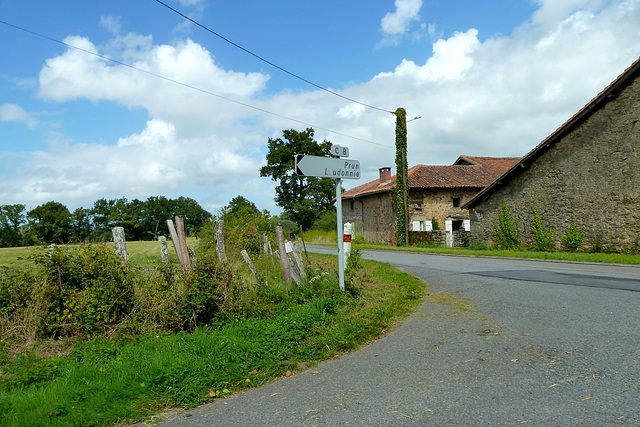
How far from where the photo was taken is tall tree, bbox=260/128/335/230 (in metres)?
59.2

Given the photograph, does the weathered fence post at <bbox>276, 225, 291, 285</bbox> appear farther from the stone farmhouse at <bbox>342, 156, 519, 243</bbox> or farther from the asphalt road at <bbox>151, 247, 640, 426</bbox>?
the stone farmhouse at <bbox>342, 156, 519, 243</bbox>

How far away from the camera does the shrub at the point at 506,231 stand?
24.7 m

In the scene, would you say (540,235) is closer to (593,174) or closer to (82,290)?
(593,174)

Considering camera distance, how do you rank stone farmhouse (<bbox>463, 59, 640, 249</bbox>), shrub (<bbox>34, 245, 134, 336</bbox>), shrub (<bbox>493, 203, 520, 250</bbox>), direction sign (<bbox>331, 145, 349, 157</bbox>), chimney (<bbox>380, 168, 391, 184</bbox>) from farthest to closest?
chimney (<bbox>380, 168, 391, 184</bbox>) < shrub (<bbox>493, 203, 520, 250</bbox>) < stone farmhouse (<bbox>463, 59, 640, 249</bbox>) < direction sign (<bbox>331, 145, 349, 157</bbox>) < shrub (<bbox>34, 245, 134, 336</bbox>)

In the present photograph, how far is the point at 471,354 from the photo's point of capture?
16.6ft

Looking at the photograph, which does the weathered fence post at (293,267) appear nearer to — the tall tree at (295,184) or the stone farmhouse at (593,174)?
the stone farmhouse at (593,174)

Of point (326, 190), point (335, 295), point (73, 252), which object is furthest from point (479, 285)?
point (326, 190)

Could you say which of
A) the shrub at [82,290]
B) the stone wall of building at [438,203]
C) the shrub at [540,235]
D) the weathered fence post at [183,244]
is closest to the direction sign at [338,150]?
the weathered fence post at [183,244]

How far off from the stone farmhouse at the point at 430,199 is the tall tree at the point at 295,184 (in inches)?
697

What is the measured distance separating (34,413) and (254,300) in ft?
12.0

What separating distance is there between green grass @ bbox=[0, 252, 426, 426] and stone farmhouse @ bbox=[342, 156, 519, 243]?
29113mm

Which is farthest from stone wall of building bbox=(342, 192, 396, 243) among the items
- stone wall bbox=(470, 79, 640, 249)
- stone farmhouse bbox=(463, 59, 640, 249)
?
stone wall bbox=(470, 79, 640, 249)

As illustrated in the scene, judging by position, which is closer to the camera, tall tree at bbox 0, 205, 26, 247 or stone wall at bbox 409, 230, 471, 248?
tall tree at bbox 0, 205, 26, 247

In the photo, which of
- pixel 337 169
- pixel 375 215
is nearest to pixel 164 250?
pixel 337 169
